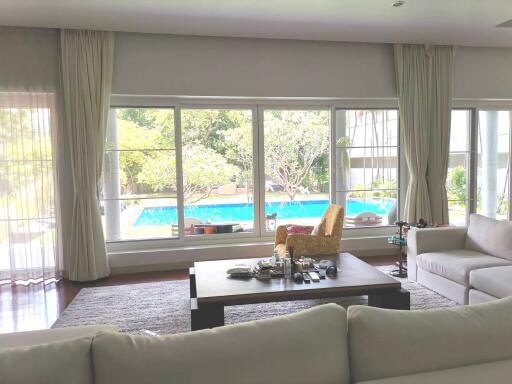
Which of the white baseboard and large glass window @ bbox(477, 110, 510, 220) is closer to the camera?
the white baseboard

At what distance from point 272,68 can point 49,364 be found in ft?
14.9

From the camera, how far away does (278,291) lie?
2836mm

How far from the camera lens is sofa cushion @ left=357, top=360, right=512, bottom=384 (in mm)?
1304

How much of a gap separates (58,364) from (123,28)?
13.4ft

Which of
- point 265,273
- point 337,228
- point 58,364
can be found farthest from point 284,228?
point 58,364

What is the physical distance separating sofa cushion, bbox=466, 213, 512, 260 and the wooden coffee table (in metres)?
1.27

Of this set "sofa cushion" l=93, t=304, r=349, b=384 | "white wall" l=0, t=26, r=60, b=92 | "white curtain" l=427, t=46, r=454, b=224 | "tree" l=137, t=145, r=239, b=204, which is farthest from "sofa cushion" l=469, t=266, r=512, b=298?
"white wall" l=0, t=26, r=60, b=92

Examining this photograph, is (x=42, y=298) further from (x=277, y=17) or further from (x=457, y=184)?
(x=457, y=184)

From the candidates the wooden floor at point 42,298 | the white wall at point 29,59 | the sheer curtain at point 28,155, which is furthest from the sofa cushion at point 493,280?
the white wall at point 29,59

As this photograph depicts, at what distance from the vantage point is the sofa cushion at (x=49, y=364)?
1.11 metres

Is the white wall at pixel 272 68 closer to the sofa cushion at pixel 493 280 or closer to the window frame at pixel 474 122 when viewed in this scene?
the window frame at pixel 474 122

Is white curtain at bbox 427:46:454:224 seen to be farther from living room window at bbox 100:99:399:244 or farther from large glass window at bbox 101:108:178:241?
large glass window at bbox 101:108:178:241

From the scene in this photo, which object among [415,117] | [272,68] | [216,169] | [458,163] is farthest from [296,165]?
[458,163]

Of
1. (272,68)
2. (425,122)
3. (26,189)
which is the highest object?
(272,68)
